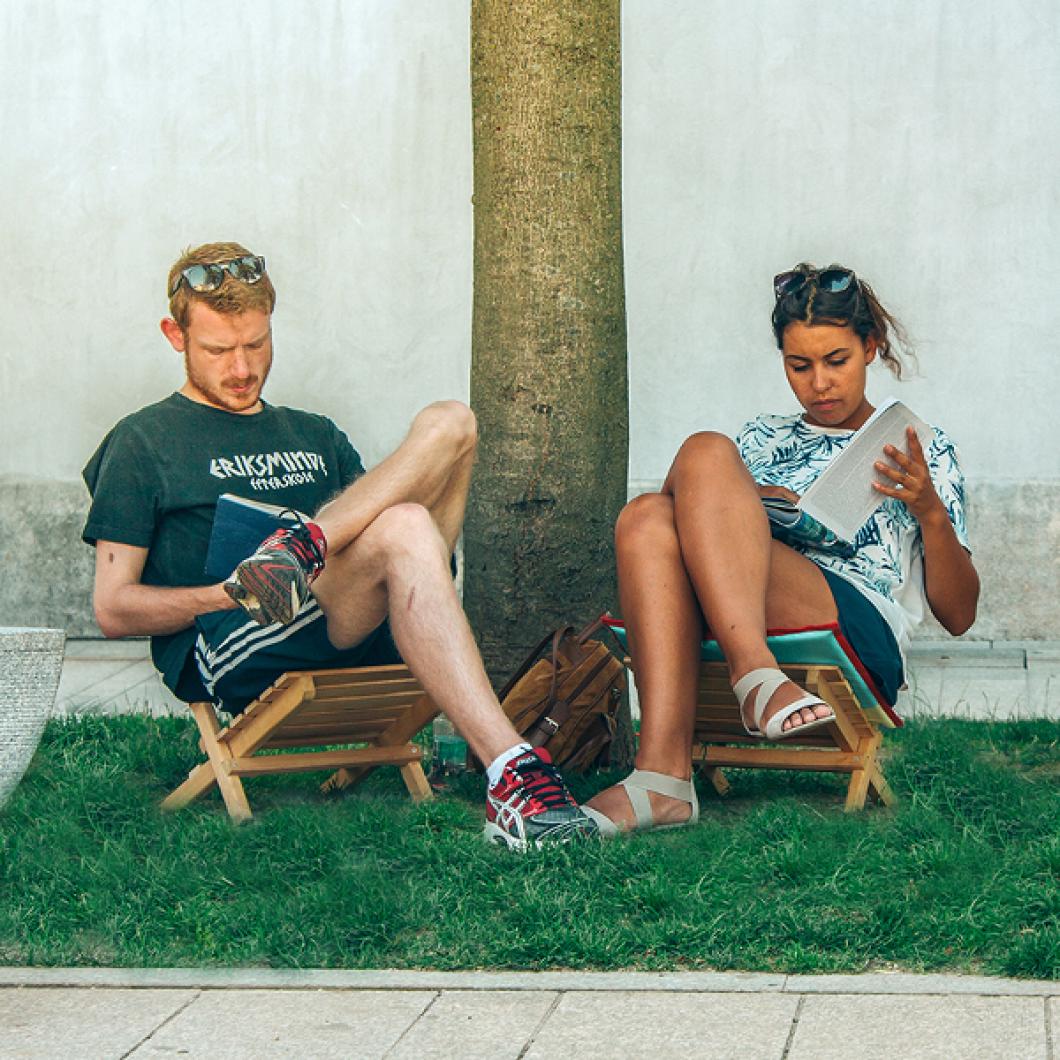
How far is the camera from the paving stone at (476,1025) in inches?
122

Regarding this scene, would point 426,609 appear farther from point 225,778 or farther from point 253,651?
point 225,778

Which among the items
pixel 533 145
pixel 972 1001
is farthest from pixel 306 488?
pixel 972 1001

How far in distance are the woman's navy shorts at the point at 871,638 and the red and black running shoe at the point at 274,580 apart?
131cm

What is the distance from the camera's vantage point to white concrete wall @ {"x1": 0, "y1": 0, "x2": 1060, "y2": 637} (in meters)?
7.45

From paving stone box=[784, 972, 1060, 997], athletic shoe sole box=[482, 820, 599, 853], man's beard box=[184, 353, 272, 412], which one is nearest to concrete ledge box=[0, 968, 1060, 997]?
paving stone box=[784, 972, 1060, 997]

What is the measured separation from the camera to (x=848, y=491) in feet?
14.9

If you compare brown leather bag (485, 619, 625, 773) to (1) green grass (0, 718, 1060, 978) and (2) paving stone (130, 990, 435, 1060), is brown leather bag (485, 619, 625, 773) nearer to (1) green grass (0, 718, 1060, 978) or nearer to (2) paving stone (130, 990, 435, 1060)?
(1) green grass (0, 718, 1060, 978)

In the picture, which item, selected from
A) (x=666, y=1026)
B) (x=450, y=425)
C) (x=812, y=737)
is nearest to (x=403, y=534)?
(x=450, y=425)

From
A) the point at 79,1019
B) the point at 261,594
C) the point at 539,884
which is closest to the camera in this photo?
the point at 79,1019

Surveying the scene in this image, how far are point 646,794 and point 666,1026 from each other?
1207mm

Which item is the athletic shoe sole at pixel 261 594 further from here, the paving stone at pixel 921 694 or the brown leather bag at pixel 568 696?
the paving stone at pixel 921 694

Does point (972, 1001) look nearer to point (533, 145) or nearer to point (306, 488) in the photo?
point (306, 488)

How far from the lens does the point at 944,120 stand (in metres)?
7.43

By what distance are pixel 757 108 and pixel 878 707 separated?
145 inches
